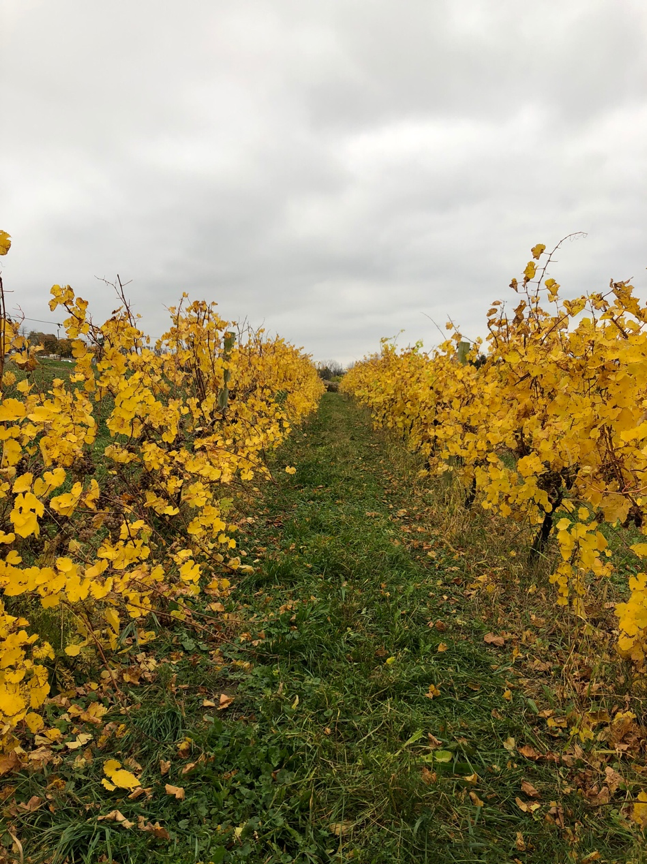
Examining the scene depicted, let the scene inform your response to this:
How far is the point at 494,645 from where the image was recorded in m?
2.54

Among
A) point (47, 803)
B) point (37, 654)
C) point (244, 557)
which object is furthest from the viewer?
point (244, 557)

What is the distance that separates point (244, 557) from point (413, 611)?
1.31 m

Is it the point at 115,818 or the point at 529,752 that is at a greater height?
the point at 115,818

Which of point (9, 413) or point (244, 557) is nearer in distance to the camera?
point (9, 413)

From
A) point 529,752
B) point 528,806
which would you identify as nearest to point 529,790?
point 528,806

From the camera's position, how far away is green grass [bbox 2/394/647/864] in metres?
1.49

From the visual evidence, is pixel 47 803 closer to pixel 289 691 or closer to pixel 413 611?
pixel 289 691

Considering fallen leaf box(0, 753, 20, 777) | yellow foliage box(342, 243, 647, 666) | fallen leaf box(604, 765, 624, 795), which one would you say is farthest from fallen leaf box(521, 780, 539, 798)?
fallen leaf box(0, 753, 20, 777)

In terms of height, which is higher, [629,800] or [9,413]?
[9,413]

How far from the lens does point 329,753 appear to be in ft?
5.92

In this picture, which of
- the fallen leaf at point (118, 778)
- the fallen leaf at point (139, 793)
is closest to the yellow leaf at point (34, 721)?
the fallen leaf at point (118, 778)

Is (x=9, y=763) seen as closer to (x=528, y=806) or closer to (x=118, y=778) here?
(x=118, y=778)

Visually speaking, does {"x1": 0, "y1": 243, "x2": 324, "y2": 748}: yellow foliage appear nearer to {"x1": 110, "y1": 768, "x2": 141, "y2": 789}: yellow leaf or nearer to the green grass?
{"x1": 110, "y1": 768, "x2": 141, "y2": 789}: yellow leaf

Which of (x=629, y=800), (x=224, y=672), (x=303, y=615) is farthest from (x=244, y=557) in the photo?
(x=629, y=800)
